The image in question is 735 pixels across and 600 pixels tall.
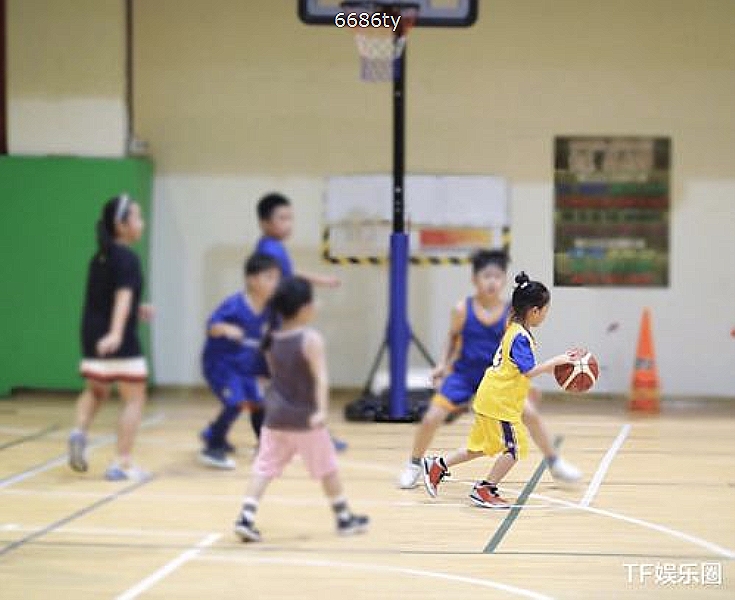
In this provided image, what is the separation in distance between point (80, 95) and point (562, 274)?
5.07m

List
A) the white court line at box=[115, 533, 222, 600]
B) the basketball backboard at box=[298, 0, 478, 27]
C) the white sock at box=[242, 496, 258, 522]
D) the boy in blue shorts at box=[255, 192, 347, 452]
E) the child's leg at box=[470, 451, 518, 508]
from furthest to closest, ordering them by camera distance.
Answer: the white court line at box=[115, 533, 222, 600] → the basketball backboard at box=[298, 0, 478, 27] → the child's leg at box=[470, 451, 518, 508] → the white sock at box=[242, 496, 258, 522] → the boy in blue shorts at box=[255, 192, 347, 452]

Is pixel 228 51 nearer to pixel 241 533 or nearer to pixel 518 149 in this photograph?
pixel 518 149

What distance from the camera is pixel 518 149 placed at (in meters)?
1.83

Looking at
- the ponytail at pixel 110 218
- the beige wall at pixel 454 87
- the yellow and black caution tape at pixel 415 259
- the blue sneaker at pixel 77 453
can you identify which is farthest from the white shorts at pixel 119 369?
the blue sneaker at pixel 77 453

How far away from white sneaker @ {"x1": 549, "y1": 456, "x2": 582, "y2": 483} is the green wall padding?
4.29 feet

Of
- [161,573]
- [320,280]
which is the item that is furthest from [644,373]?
[161,573]

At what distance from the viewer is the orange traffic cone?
62.4 inches

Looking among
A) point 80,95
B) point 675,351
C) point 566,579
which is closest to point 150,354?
point 566,579

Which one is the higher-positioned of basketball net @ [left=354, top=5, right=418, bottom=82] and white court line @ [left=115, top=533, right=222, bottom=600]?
basketball net @ [left=354, top=5, right=418, bottom=82]

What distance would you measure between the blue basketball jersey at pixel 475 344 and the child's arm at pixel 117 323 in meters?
0.70

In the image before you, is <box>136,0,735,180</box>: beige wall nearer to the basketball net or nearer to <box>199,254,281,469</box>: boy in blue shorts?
Result: the basketball net

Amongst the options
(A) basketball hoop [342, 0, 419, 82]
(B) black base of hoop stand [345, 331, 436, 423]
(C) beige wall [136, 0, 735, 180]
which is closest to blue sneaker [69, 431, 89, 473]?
(C) beige wall [136, 0, 735, 180]

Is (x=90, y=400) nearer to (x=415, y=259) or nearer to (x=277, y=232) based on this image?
(x=415, y=259)

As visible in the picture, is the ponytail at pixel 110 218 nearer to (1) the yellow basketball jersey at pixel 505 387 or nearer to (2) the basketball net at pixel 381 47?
(2) the basketball net at pixel 381 47
